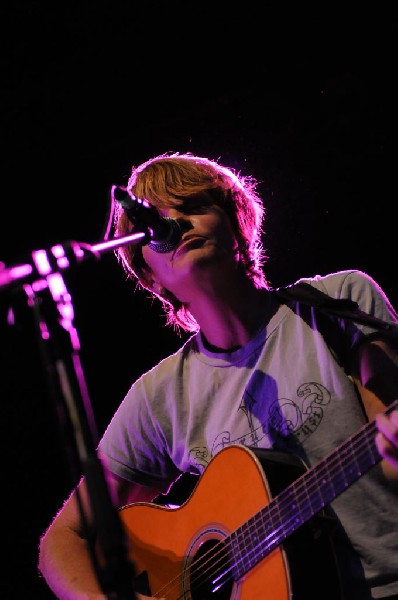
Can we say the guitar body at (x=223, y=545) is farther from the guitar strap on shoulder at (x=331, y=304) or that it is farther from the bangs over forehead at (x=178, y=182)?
the bangs over forehead at (x=178, y=182)

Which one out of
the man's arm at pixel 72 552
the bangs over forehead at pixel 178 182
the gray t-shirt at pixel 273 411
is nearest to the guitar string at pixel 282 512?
the gray t-shirt at pixel 273 411

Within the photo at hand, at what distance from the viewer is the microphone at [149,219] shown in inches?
68.9

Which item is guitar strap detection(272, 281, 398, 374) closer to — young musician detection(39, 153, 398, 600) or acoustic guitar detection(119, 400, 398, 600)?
young musician detection(39, 153, 398, 600)

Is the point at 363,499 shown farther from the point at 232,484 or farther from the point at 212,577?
the point at 212,577

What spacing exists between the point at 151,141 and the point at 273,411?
2.65 meters

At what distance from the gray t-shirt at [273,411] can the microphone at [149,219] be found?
747 millimetres

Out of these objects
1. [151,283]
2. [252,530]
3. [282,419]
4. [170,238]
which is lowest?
[252,530]

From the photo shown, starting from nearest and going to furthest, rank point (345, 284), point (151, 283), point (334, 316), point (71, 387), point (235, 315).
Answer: point (71, 387) < point (334, 316) < point (345, 284) < point (235, 315) < point (151, 283)

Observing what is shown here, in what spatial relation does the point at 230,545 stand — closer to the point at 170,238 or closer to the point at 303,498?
the point at 303,498

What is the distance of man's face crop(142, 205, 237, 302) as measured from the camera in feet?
8.36

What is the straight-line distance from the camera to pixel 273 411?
2.35 m

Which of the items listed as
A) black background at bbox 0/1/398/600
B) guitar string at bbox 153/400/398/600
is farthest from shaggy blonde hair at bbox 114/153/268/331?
guitar string at bbox 153/400/398/600

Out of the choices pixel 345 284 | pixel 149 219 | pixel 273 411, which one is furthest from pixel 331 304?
pixel 149 219

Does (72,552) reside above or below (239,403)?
below
